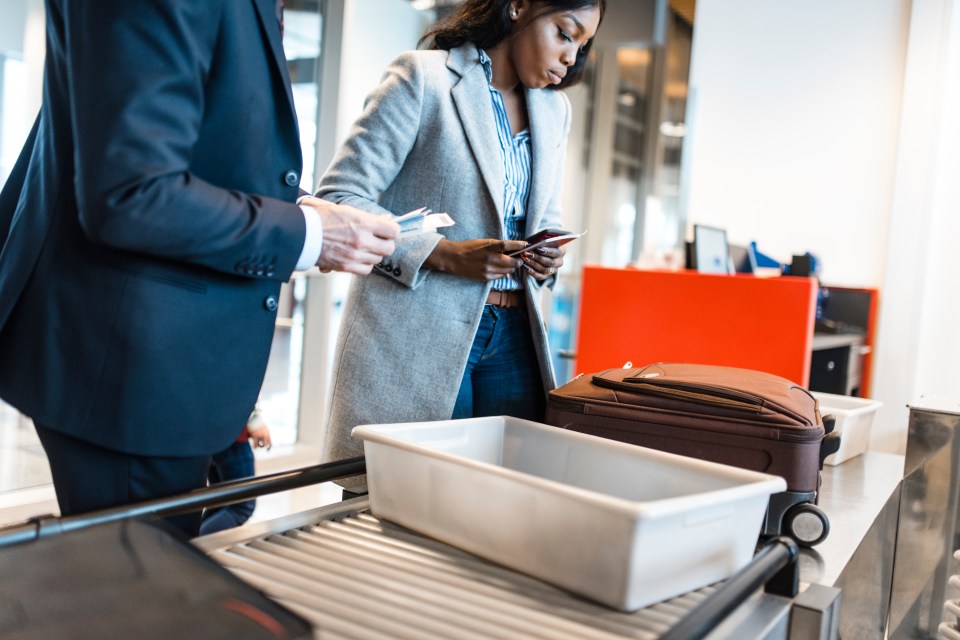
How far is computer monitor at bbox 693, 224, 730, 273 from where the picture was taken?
10.7 feet

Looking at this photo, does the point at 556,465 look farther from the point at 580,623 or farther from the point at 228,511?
the point at 228,511

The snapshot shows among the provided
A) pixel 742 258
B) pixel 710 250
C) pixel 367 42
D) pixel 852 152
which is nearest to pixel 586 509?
pixel 710 250

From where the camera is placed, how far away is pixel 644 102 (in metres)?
6.50

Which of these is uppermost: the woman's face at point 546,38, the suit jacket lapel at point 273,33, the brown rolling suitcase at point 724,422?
the woman's face at point 546,38

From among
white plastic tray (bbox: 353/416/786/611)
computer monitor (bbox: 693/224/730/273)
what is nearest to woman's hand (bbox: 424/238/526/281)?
white plastic tray (bbox: 353/416/786/611)

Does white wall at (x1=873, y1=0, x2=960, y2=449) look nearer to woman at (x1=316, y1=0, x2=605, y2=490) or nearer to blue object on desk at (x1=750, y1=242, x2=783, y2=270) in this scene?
blue object on desk at (x1=750, y1=242, x2=783, y2=270)

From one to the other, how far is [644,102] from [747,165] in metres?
2.35

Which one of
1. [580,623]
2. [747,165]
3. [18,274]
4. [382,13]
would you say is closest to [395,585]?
[580,623]

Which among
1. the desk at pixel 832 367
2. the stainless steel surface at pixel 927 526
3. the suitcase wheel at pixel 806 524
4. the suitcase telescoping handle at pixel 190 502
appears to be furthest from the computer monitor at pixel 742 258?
the suitcase telescoping handle at pixel 190 502

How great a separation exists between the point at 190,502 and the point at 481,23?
3.45ft

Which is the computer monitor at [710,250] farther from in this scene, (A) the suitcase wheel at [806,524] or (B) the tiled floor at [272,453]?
(A) the suitcase wheel at [806,524]

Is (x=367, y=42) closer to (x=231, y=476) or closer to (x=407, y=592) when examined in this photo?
(x=231, y=476)

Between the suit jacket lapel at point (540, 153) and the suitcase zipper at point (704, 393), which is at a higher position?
the suit jacket lapel at point (540, 153)

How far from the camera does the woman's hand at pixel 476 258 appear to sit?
1380 mm
